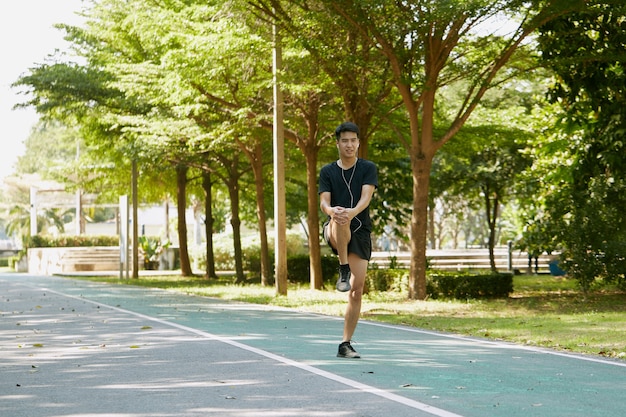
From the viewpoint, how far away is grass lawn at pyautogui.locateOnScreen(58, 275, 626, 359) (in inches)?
509

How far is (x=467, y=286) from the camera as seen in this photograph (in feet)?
74.0

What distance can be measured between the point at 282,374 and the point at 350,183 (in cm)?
191

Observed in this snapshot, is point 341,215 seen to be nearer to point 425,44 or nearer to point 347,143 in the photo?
point 347,143

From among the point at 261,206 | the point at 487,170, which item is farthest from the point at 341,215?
the point at 487,170

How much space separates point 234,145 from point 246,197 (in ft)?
36.3

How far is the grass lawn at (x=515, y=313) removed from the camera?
1293cm

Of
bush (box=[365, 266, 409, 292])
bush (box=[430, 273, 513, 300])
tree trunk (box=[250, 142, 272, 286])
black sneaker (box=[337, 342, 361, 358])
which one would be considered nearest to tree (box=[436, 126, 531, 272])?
tree trunk (box=[250, 142, 272, 286])

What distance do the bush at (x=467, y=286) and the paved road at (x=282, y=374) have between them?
25.8ft

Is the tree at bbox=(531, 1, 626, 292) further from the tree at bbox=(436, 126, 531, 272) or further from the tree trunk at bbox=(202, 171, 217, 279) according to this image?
the tree trunk at bbox=(202, 171, 217, 279)

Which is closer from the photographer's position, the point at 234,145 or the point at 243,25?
the point at 243,25

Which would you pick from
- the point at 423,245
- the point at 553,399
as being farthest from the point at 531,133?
the point at 553,399

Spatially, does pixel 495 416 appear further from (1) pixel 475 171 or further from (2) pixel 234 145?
(1) pixel 475 171

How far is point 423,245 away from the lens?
21391mm

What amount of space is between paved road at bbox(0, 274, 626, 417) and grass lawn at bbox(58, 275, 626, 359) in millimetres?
993
